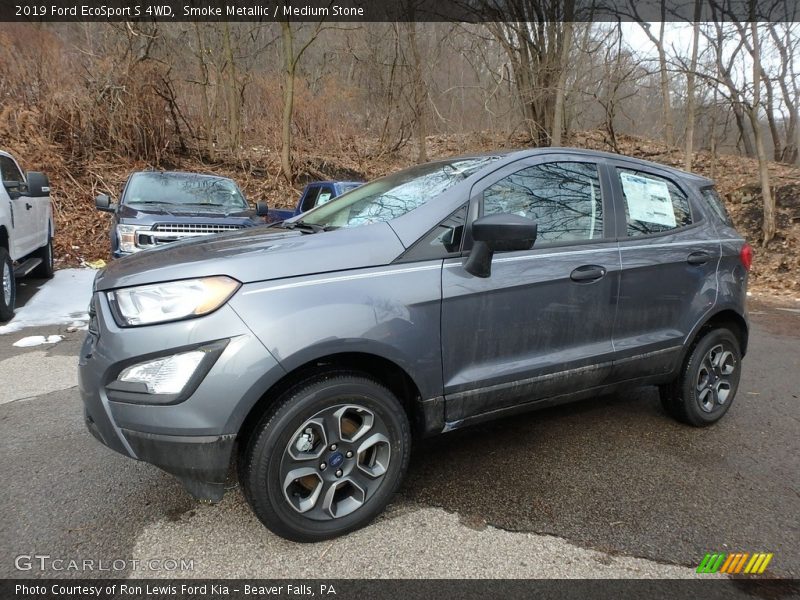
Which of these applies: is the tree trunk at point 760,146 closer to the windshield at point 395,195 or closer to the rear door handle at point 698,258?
the rear door handle at point 698,258

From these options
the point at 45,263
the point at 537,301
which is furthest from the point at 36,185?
the point at 537,301

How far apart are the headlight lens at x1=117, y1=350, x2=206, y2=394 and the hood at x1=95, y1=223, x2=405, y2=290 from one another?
33 centimetres

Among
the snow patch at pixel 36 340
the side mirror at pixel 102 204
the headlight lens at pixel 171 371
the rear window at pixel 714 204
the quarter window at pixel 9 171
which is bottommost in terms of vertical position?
the snow patch at pixel 36 340

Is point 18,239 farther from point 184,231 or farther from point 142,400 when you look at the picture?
point 142,400

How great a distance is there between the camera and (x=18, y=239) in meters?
6.66

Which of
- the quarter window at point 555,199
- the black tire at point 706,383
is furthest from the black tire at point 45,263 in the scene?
the black tire at point 706,383

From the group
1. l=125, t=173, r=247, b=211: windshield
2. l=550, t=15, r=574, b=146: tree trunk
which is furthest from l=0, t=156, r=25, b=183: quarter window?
l=550, t=15, r=574, b=146: tree trunk

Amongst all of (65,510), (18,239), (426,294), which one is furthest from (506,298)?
(18,239)

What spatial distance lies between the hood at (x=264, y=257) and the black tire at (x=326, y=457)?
0.50m

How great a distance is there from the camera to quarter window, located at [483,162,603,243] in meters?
2.81

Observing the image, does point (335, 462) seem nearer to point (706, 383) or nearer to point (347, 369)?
point (347, 369)

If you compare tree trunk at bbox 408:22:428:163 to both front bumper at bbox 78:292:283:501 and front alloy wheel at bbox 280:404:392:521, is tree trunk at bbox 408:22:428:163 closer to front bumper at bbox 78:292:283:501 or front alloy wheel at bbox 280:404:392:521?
front alloy wheel at bbox 280:404:392:521

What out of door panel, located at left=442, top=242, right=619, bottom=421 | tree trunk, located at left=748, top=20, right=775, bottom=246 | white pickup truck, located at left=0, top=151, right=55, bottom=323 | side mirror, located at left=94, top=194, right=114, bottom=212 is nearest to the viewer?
door panel, located at left=442, top=242, right=619, bottom=421

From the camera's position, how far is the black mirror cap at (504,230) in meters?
2.37
